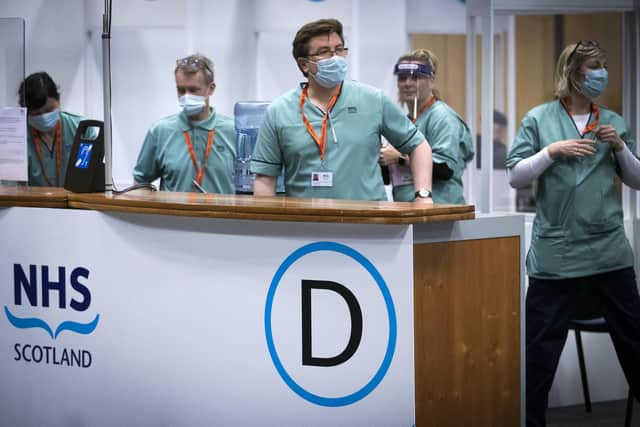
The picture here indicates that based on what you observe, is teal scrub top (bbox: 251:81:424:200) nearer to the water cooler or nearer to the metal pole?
the metal pole

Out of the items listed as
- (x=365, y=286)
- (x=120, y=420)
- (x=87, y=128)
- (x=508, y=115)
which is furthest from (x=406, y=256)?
(x=508, y=115)

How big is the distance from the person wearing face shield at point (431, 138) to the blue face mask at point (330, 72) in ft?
2.40

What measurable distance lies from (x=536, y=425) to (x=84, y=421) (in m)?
1.76

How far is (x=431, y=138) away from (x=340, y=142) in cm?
91

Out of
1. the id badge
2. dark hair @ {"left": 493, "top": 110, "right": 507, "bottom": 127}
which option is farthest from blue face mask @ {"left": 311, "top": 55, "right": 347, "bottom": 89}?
dark hair @ {"left": 493, "top": 110, "right": 507, "bottom": 127}

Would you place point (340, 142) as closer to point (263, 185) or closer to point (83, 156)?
point (263, 185)

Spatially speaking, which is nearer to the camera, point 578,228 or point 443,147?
point 578,228

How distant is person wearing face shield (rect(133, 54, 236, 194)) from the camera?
4539 millimetres

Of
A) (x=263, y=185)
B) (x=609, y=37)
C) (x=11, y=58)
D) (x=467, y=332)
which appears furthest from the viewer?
(x=609, y=37)

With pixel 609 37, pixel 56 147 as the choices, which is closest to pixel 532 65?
pixel 609 37

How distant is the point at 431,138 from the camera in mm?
4215

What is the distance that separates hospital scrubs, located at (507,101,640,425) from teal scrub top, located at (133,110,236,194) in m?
1.57

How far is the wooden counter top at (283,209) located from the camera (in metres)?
2.69

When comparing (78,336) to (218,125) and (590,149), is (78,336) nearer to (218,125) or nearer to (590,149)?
(218,125)
